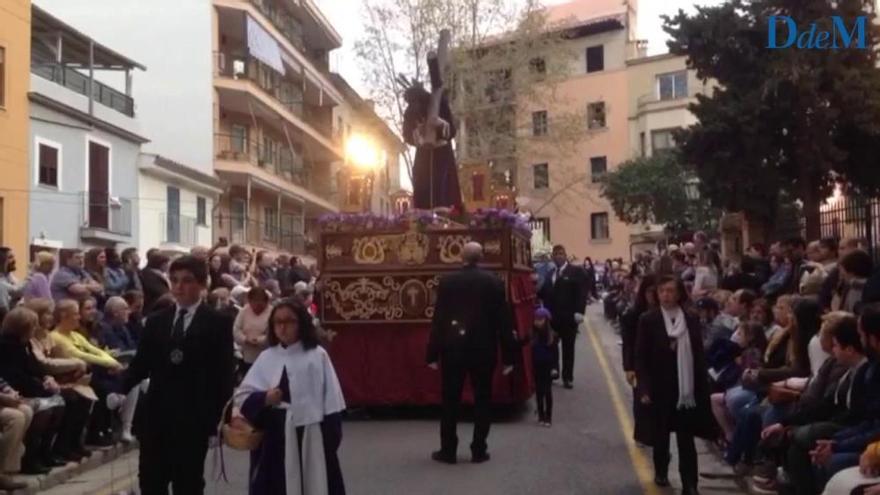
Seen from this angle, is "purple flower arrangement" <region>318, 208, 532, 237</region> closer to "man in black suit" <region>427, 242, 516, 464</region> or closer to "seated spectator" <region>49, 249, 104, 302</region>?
"man in black suit" <region>427, 242, 516, 464</region>

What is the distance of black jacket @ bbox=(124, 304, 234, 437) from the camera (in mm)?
7145

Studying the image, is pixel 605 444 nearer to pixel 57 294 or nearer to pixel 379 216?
pixel 379 216

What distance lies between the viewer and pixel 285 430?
22.6 ft

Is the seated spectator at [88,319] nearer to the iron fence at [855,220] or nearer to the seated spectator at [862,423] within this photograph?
the seated spectator at [862,423]


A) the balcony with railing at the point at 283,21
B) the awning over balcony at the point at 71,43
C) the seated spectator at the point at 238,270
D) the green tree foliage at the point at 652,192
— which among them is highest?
the balcony with railing at the point at 283,21

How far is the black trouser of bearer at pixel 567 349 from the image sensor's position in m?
16.5

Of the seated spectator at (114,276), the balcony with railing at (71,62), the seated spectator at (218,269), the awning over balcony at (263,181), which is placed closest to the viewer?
the seated spectator at (114,276)

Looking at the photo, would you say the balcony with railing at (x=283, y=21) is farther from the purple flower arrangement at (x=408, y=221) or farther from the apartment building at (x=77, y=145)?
the purple flower arrangement at (x=408, y=221)

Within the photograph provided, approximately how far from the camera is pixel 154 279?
14.6 meters

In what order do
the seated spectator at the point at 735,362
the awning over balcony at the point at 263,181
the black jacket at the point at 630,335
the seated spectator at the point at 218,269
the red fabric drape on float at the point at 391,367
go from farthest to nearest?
the awning over balcony at the point at 263,181 < the seated spectator at the point at 218,269 < the red fabric drape on float at the point at 391,367 < the seated spectator at the point at 735,362 < the black jacket at the point at 630,335

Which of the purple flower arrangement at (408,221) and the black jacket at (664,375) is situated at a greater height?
the purple flower arrangement at (408,221)

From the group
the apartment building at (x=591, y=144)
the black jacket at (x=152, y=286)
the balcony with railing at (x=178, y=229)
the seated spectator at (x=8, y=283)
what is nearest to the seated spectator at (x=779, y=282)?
the black jacket at (x=152, y=286)

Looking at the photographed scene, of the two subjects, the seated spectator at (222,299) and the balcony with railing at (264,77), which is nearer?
the seated spectator at (222,299)

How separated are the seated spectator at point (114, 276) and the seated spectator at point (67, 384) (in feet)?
12.7
